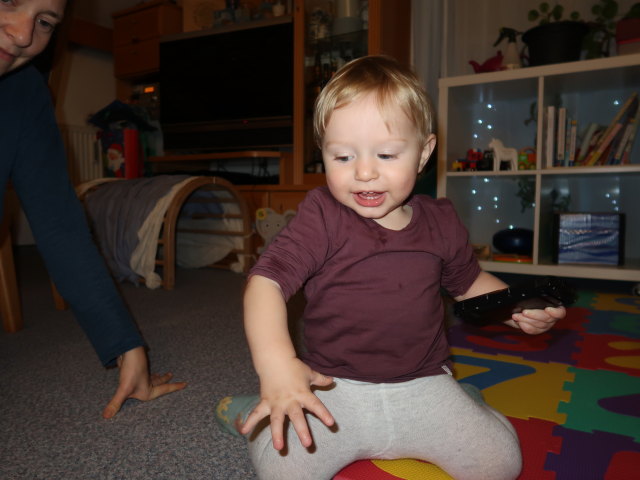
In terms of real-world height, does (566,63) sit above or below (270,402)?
above

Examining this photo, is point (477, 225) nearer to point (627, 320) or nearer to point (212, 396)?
point (627, 320)

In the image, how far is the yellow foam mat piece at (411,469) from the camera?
593 mm

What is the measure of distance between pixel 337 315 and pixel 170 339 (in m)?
0.76

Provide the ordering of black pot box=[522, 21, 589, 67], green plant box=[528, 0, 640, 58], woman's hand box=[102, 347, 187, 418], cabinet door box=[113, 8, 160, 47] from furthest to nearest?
cabinet door box=[113, 8, 160, 47] < green plant box=[528, 0, 640, 58] < black pot box=[522, 21, 589, 67] < woman's hand box=[102, 347, 187, 418]

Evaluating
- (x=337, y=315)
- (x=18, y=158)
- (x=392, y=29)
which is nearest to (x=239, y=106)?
(x=392, y=29)

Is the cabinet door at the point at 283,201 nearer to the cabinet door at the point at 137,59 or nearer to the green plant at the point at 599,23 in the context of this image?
the green plant at the point at 599,23

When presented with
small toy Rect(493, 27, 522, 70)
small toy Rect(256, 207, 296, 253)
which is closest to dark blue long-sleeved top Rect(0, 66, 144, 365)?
small toy Rect(256, 207, 296, 253)

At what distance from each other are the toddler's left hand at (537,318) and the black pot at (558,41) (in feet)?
5.02

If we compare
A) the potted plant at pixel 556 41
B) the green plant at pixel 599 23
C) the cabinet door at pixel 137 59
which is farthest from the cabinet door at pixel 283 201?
the cabinet door at pixel 137 59

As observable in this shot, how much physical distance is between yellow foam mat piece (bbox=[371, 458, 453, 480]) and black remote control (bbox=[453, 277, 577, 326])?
197 millimetres

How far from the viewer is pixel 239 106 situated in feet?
8.86

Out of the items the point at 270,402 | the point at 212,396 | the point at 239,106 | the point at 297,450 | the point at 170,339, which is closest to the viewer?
the point at 270,402

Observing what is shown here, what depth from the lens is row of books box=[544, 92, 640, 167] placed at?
6.08 feet

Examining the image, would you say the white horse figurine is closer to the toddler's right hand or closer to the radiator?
the toddler's right hand
